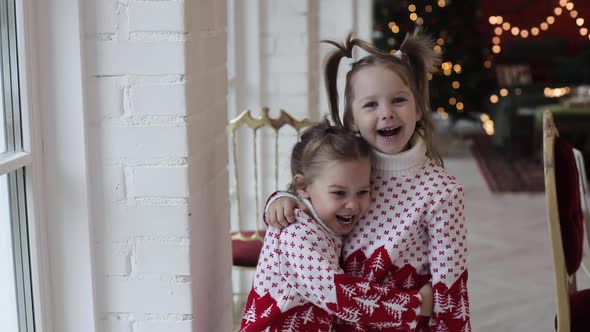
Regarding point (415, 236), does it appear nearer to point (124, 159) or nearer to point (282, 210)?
point (282, 210)

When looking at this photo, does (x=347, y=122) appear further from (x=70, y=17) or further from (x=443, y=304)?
(x=70, y=17)

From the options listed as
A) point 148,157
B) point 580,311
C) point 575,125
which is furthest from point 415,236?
point 575,125

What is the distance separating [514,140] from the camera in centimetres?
810

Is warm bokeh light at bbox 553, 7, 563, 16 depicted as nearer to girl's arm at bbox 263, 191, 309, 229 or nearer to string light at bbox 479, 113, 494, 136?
string light at bbox 479, 113, 494, 136

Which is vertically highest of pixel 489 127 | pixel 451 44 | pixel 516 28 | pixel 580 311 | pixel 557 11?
pixel 557 11

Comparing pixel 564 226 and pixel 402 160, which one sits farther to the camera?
pixel 564 226

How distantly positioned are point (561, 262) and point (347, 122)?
630 millimetres

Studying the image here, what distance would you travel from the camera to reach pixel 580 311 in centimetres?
235

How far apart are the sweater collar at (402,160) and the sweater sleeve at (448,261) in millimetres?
95

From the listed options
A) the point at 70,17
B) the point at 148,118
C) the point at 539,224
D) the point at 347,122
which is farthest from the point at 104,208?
the point at 539,224

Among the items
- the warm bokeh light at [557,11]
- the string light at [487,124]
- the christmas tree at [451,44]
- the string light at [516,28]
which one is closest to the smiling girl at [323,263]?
the christmas tree at [451,44]

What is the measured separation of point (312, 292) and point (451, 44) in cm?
751

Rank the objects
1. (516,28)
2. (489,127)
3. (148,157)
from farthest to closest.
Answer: (516,28), (489,127), (148,157)

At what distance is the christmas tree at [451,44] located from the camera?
28.5 ft
